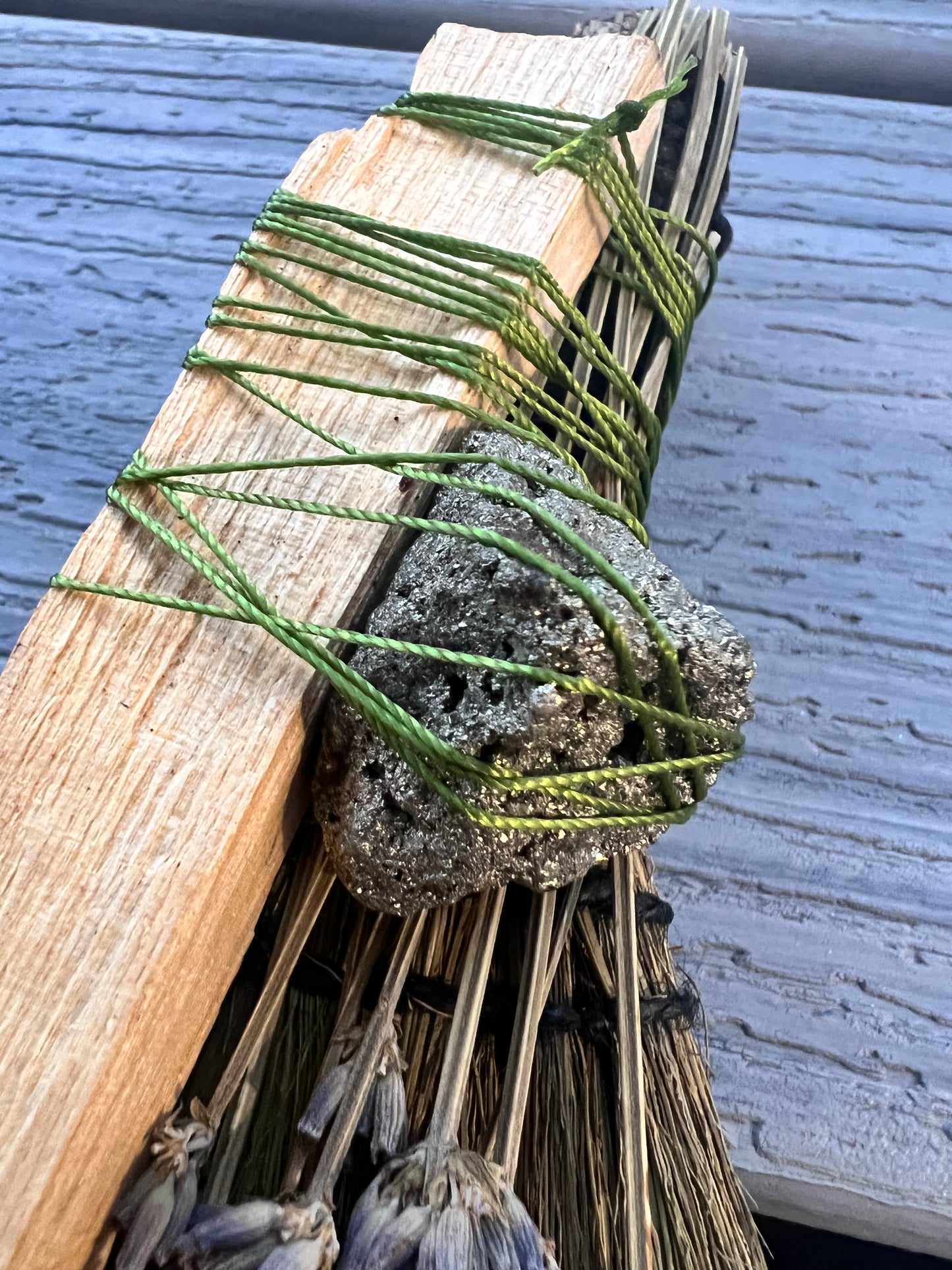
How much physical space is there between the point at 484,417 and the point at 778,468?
1.56 feet

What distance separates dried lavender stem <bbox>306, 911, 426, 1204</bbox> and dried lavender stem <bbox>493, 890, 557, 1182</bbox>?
57 mm

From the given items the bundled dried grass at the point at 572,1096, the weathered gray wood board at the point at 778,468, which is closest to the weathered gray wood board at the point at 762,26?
the weathered gray wood board at the point at 778,468

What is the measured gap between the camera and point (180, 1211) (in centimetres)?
41

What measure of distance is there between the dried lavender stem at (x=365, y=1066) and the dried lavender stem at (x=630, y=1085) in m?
0.10

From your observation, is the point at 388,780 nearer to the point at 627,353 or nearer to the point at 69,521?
the point at 627,353

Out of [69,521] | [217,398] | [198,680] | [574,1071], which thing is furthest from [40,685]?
[69,521]

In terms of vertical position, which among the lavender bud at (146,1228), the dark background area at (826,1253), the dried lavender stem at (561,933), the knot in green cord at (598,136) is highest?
the knot in green cord at (598,136)

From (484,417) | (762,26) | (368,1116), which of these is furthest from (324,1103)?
(762,26)

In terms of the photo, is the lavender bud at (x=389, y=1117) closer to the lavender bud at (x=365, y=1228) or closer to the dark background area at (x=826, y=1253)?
the lavender bud at (x=365, y=1228)

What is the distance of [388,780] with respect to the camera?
44 centimetres

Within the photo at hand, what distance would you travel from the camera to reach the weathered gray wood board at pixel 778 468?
680mm

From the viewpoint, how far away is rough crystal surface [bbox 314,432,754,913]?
1.38 ft

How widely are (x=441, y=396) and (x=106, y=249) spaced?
0.70m

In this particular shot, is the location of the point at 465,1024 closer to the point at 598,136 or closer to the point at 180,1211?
the point at 180,1211
